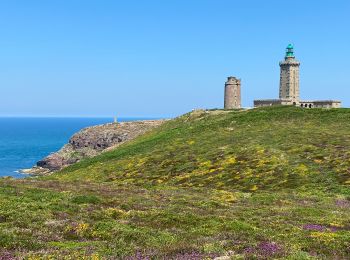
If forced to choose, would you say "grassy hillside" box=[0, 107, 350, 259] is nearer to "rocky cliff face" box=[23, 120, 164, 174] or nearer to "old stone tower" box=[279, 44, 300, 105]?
"rocky cliff face" box=[23, 120, 164, 174]

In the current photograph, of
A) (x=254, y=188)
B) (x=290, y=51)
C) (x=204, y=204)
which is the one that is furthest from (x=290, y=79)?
(x=204, y=204)

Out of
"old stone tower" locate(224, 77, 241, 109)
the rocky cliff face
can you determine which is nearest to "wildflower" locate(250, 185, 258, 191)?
the rocky cliff face

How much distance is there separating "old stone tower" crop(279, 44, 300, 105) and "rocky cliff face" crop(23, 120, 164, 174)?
43706mm

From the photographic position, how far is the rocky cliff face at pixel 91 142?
365 feet

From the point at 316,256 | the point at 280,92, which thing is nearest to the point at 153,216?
the point at 316,256

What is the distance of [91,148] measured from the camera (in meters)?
117

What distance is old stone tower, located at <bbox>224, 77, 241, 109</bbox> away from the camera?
430ft

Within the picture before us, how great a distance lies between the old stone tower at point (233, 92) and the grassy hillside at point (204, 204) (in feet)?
235

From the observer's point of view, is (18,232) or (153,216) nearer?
(18,232)

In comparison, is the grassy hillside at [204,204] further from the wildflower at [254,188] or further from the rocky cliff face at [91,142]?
the rocky cliff face at [91,142]

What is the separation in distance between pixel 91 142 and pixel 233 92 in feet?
151

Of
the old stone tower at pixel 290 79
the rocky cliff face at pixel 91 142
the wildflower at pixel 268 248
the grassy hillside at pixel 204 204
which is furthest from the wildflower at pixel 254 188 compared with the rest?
the old stone tower at pixel 290 79

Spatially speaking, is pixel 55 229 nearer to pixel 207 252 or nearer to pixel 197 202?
pixel 207 252

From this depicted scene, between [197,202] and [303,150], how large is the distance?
74.1ft
